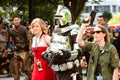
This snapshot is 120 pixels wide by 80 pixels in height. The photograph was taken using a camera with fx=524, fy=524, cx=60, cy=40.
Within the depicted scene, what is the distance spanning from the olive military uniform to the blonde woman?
3.56 m

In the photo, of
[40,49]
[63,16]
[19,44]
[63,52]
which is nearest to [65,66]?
[63,52]

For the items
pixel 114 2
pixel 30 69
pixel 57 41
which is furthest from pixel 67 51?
pixel 114 2

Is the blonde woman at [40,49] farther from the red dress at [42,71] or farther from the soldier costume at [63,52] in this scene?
the soldier costume at [63,52]

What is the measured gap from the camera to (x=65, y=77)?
27.7 feet

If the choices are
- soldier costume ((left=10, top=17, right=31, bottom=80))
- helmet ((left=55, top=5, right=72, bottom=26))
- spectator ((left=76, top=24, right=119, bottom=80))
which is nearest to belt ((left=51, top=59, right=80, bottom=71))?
helmet ((left=55, top=5, right=72, bottom=26))

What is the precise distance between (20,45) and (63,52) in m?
4.24

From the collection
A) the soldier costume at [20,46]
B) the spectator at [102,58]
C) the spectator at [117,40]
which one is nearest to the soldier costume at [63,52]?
the spectator at [102,58]

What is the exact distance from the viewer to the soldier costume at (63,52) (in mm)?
8250

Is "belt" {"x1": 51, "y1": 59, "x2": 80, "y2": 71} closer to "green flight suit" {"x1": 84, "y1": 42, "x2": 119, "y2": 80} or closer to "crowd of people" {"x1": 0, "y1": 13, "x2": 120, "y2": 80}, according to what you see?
"crowd of people" {"x1": 0, "y1": 13, "x2": 120, "y2": 80}

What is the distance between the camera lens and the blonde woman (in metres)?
8.45

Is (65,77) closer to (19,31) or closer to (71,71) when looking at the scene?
(71,71)

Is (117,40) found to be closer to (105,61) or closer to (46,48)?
(46,48)

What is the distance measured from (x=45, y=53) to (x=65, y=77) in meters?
0.58

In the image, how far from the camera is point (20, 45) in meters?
12.4
